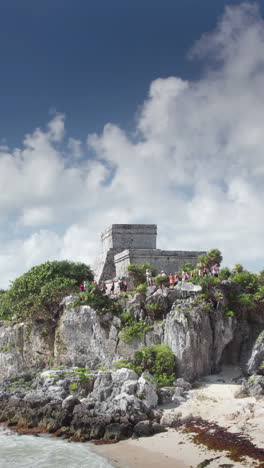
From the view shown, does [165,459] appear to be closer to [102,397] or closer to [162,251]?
[102,397]

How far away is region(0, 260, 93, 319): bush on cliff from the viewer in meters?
25.6

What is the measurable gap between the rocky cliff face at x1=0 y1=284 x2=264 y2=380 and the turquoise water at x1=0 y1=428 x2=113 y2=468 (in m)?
6.75

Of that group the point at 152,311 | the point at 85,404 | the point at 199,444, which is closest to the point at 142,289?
the point at 152,311

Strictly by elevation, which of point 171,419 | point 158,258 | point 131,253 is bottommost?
point 171,419

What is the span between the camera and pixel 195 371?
67.6 ft

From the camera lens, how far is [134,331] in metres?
22.0

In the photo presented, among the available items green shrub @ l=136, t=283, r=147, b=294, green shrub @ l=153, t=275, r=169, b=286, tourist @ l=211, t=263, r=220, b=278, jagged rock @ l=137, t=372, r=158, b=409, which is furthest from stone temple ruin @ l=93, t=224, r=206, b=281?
jagged rock @ l=137, t=372, r=158, b=409

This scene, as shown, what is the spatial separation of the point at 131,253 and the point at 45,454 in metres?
17.6

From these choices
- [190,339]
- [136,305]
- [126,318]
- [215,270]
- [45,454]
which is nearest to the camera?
[45,454]

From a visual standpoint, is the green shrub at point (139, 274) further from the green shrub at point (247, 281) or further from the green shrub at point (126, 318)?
the green shrub at point (247, 281)

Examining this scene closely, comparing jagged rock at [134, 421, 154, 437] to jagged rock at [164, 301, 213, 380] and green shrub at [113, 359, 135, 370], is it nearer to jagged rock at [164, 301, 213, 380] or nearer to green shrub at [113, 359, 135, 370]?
green shrub at [113, 359, 135, 370]

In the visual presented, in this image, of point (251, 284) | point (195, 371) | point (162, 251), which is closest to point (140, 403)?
point (195, 371)

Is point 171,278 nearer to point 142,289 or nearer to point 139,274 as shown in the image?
point 142,289

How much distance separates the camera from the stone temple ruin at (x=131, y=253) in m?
31.2
